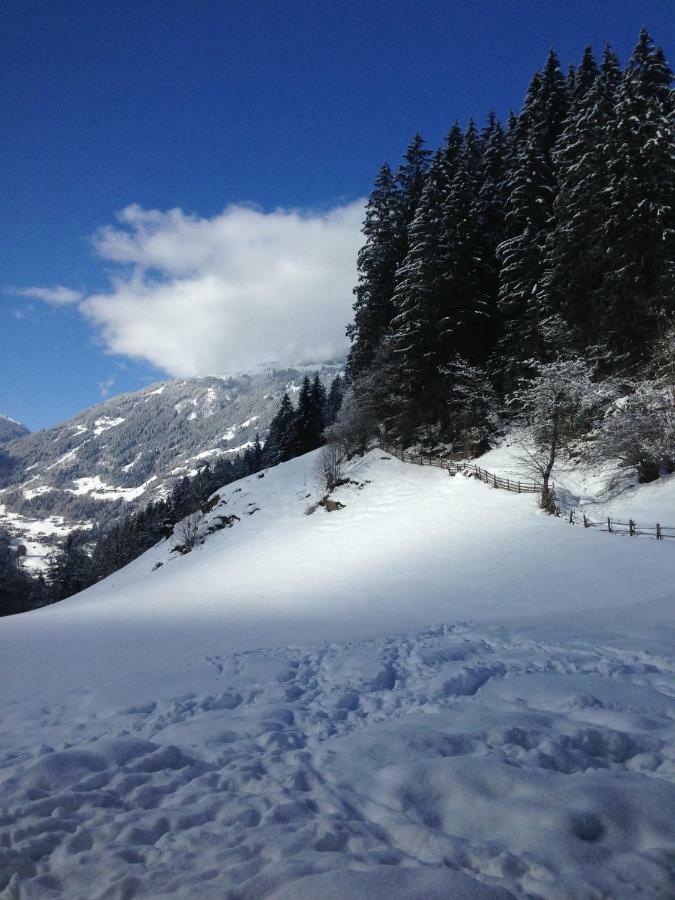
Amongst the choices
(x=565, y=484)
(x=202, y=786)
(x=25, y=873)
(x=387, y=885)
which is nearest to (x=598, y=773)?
(x=387, y=885)

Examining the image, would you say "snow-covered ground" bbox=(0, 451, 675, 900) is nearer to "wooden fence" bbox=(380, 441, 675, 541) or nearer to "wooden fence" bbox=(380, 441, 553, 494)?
"wooden fence" bbox=(380, 441, 675, 541)

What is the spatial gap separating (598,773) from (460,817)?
1.52 metres

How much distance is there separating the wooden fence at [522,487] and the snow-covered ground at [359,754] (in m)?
3.71

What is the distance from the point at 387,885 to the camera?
9.04 ft

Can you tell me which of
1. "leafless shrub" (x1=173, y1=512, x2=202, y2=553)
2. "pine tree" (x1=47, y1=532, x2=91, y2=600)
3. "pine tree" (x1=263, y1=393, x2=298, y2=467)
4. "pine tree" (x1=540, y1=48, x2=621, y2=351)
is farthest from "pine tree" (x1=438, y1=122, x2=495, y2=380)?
"pine tree" (x1=47, y1=532, x2=91, y2=600)

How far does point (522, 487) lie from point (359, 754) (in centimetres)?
2261

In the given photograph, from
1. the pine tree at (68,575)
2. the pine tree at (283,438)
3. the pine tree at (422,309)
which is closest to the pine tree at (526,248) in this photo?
the pine tree at (422,309)

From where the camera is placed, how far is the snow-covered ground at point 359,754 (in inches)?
117

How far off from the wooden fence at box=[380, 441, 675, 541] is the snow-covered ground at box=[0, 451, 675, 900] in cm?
371

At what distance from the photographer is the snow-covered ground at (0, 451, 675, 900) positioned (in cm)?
297

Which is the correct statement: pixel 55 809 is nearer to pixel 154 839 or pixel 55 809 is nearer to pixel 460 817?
pixel 154 839

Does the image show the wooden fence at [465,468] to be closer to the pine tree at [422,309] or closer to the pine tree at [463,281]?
the pine tree at [422,309]

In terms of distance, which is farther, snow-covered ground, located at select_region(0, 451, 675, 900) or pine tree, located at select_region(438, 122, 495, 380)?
pine tree, located at select_region(438, 122, 495, 380)

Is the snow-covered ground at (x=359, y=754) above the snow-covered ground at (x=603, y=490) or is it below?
below
